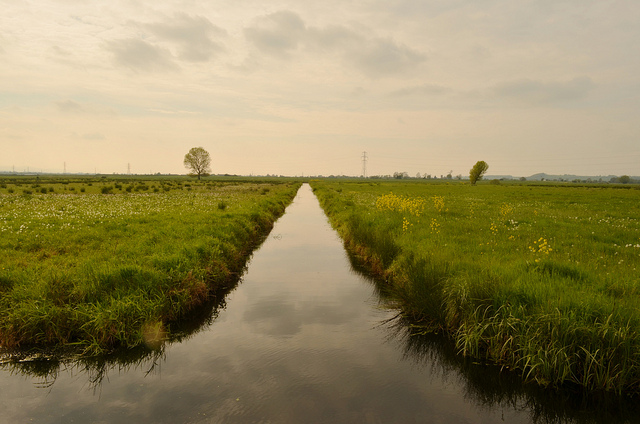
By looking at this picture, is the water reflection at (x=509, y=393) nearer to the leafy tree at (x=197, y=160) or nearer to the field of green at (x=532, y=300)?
the field of green at (x=532, y=300)

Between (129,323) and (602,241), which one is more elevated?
(602,241)

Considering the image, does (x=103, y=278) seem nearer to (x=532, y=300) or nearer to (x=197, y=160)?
(x=532, y=300)

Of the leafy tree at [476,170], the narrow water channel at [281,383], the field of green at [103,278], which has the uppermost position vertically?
the leafy tree at [476,170]

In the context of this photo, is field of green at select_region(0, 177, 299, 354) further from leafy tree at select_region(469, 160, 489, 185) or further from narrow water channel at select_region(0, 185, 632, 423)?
leafy tree at select_region(469, 160, 489, 185)

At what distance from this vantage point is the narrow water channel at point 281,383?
6.41 m

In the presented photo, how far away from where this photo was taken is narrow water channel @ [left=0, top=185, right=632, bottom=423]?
21.0 feet

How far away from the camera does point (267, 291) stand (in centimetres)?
1341

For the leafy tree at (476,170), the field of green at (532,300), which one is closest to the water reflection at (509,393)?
the field of green at (532,300)

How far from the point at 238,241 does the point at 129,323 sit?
10117mm

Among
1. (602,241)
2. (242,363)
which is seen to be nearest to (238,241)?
(242,363)

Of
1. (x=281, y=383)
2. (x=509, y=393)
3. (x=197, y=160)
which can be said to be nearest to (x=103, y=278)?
(x=281, y=383)

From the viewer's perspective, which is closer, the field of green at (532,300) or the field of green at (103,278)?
the field of green at (532,300)

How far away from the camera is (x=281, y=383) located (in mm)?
7332

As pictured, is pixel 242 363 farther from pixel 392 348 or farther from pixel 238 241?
pixel 238 241
